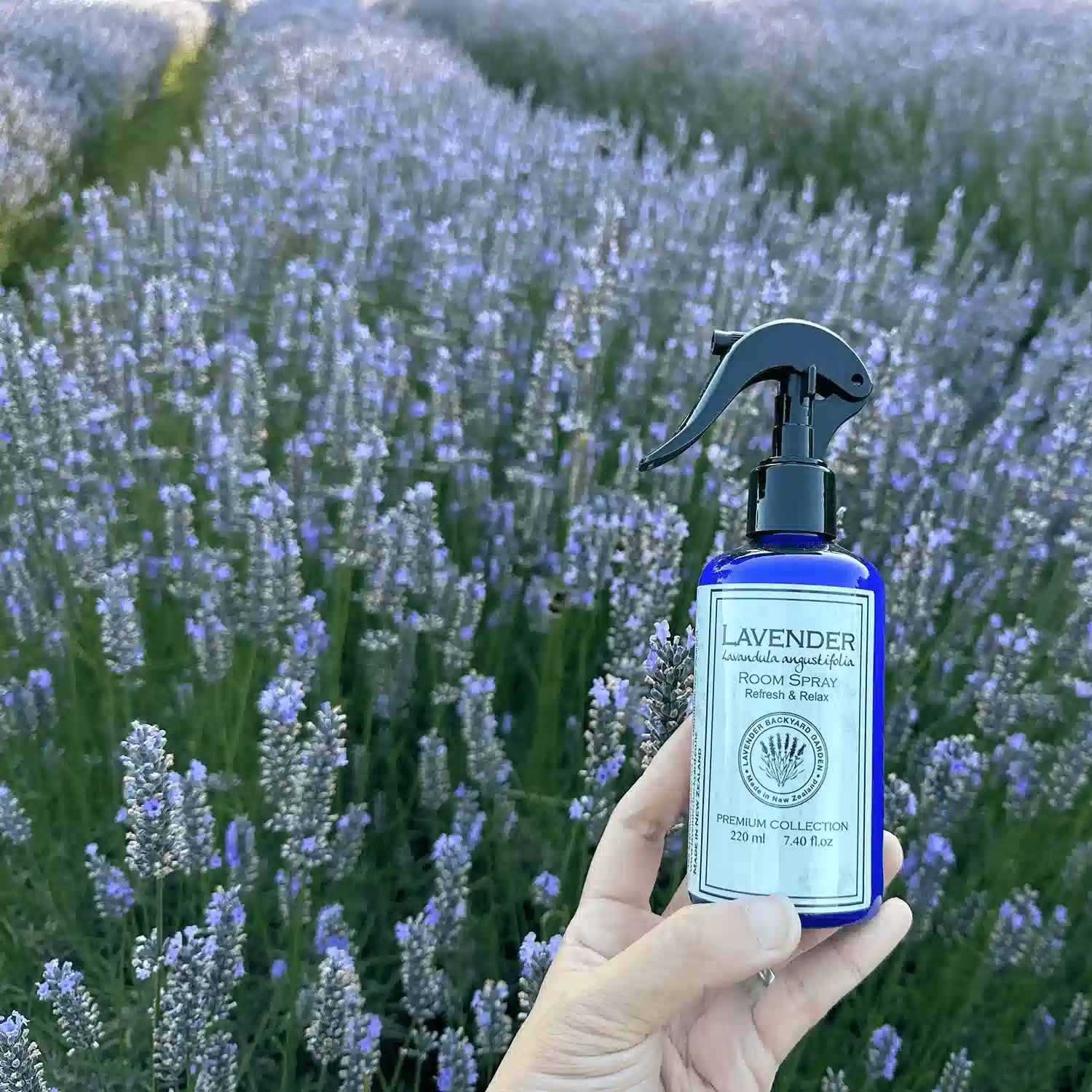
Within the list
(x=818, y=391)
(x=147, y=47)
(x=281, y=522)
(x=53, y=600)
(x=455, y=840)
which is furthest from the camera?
(x=147, y=47)

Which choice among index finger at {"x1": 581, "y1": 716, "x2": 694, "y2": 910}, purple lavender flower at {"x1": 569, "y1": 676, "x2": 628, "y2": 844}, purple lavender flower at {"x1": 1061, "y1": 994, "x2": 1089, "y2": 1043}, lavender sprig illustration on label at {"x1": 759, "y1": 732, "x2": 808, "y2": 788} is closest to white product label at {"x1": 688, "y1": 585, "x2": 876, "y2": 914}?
lavender sprig illustration on label at {"x1": 759, "y1": 732, "x2": 808, "y2": 788}

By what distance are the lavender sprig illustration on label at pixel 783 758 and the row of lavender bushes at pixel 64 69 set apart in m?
4.30

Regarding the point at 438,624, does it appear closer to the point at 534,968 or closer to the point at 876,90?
the point at 534,968

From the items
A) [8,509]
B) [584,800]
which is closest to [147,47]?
[8,509]

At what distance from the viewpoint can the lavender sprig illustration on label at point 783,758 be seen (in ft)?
3.05

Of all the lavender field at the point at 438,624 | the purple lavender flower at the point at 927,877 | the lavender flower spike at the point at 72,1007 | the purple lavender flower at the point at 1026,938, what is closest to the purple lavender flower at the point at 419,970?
the lavender field at the point at 438,624

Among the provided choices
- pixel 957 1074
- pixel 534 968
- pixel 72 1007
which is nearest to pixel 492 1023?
pixel 534 968

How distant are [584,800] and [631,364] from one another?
1.30 meters

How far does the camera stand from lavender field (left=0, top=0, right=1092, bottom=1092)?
147 centimetres

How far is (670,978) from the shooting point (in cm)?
90

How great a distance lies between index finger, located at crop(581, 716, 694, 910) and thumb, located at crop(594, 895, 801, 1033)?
23 cm

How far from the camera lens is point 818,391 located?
109 cm

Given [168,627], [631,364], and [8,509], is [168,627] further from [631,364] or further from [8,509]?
[631,364]

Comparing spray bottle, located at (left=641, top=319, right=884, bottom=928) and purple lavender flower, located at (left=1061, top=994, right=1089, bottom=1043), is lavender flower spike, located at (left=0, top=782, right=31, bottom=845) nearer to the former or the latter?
spray bottle, located at (left=641, top=319, right=884, bottom=928)
